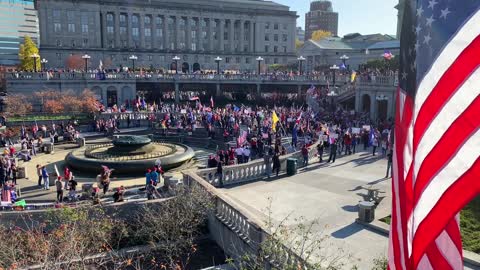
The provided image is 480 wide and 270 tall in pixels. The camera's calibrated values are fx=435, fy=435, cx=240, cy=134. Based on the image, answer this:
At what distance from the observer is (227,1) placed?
133500mm

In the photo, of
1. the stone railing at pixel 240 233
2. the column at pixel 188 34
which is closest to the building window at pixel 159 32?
the column at pixel 188 34

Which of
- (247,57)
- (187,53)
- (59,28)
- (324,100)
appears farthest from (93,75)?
(247,57)

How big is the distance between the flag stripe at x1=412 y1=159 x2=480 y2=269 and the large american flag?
10 millimetres

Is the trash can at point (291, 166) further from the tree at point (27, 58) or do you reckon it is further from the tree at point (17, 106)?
the tree at point (27, 58)

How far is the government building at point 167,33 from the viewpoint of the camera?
110312 mm

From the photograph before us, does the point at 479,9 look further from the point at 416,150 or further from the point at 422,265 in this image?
the point at 422,265

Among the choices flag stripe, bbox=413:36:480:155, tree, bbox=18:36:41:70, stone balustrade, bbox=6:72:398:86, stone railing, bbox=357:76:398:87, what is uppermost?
tree, bbox=18:36:41:70

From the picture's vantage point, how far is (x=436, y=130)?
499 centimetres

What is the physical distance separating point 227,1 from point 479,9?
135 m

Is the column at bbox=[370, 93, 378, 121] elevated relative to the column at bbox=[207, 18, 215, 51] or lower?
lower

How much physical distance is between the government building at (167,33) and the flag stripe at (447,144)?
102814 millimetres

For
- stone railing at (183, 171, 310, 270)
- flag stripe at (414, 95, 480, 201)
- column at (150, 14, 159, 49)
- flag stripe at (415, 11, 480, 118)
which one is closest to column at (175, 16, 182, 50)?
column at (150, 14, 159, 49)

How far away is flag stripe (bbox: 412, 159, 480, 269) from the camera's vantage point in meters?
4.52

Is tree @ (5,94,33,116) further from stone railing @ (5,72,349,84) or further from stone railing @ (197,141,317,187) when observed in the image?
stone railing @ (197,141,317,187)
